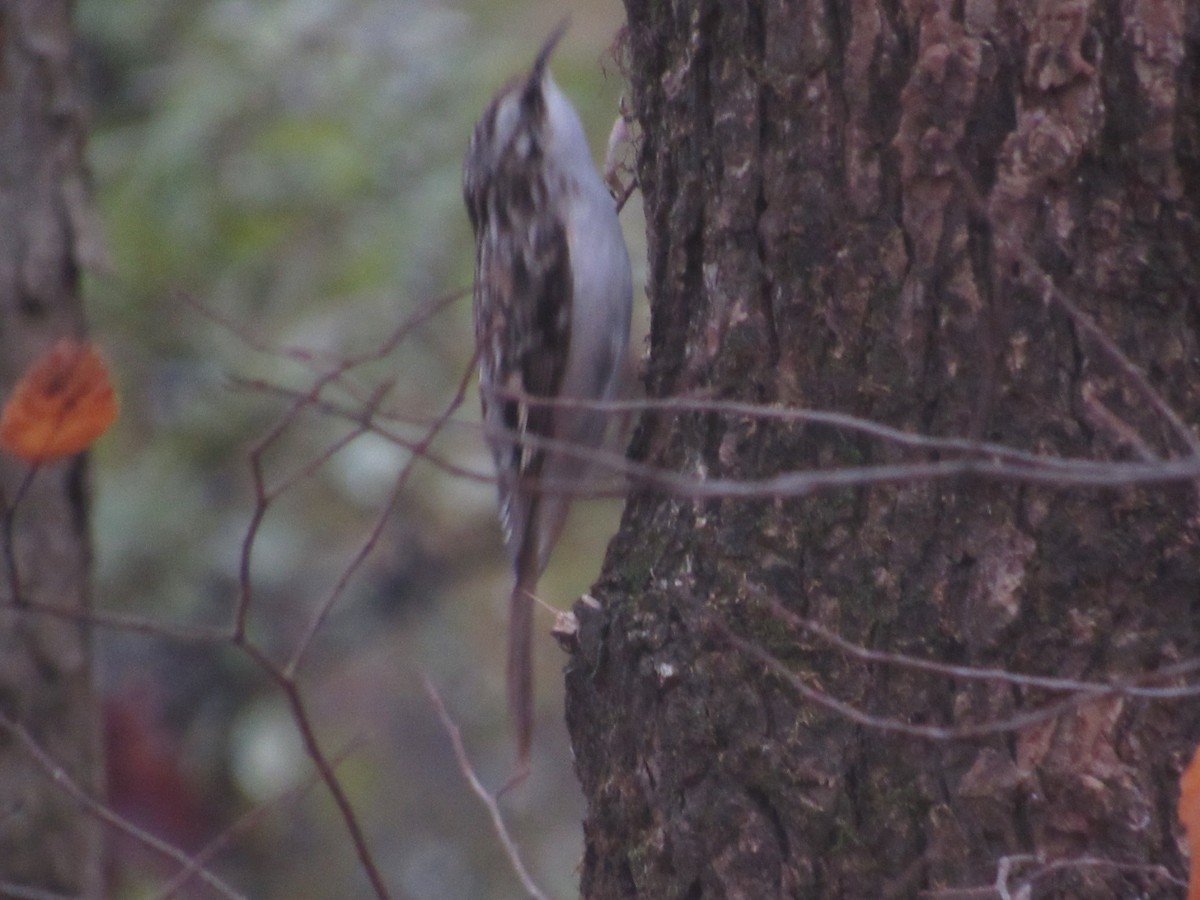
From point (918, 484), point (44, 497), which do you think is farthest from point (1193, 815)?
point (44, 497)

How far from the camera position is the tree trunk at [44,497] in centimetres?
355

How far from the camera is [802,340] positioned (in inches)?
89.7

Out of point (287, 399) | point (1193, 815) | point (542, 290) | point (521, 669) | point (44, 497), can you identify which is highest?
point (287, 399)

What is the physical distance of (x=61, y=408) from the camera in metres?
2.37

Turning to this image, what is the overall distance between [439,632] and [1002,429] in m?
5.49

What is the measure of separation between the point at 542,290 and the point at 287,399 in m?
1.17

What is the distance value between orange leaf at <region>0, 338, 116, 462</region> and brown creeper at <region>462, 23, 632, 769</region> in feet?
4.26

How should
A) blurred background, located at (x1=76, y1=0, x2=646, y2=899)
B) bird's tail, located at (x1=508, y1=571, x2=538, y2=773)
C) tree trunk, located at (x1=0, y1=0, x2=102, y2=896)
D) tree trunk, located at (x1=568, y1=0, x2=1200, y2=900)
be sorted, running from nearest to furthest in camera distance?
1. tree trunk, located at (x1=568, y1=0, x2=1200, y2=900)
2. bird's tail, located at (x1=508, y1=571, x2=538, y2=773)
3. tree trunk, located at (x1=0, y1=0, x2=102, y2=896)
4. blurred background, located at (x1=76, y1=0, x2=646, y2=899)

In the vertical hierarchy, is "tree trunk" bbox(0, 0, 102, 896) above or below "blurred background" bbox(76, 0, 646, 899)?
below

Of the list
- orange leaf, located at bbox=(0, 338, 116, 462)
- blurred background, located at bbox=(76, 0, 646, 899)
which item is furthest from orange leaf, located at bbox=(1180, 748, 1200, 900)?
blurred background, located at bbox=(76, 0, 646, 899)

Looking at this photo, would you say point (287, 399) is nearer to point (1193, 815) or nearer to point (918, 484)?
point (918, 484)

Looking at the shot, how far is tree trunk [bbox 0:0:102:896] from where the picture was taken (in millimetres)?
3555

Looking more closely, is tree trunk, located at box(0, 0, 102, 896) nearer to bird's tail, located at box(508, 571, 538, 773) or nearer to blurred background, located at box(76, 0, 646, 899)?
blurred background, located at box(76, 0, 646, 899)

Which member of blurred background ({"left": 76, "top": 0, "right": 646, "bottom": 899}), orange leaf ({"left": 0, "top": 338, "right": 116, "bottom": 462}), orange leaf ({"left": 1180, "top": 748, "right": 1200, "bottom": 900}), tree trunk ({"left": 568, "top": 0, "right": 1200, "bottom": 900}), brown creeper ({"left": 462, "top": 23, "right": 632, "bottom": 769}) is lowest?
orange leaf ({"left": 1180, "top": 748, "right": 1200, "bottom": 900})
